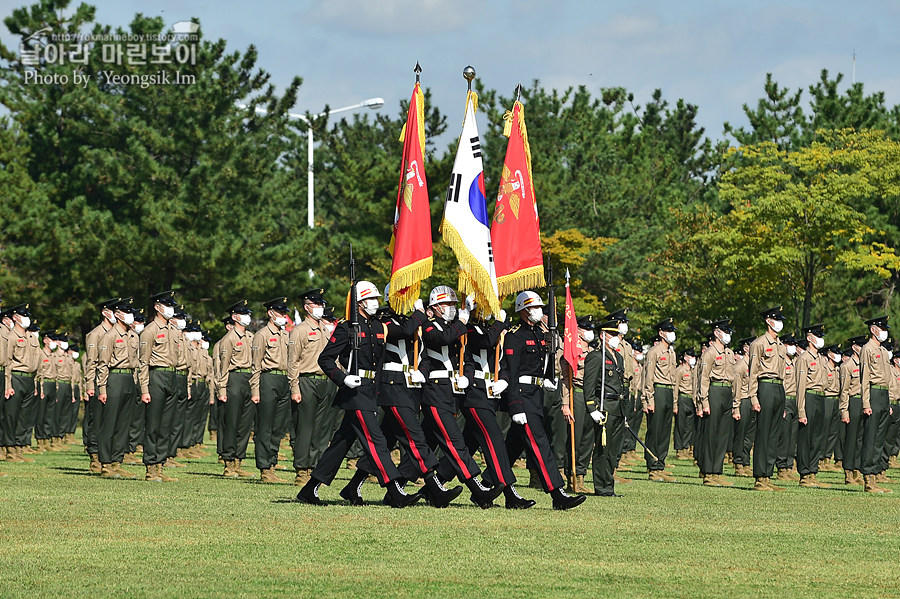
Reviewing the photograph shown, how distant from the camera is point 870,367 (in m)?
19.4

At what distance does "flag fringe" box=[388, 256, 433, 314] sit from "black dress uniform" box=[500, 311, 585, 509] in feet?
3.83

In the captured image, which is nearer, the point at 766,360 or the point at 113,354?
the point at 113,354

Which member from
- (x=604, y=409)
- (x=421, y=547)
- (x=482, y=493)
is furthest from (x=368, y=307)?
(x=421, y=547)

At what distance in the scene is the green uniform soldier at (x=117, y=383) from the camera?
1670 cm

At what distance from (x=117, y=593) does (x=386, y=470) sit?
530 centimetres

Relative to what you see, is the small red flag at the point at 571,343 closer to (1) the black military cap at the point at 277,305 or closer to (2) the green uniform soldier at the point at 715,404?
(1) the black military cap at the point at 277,305

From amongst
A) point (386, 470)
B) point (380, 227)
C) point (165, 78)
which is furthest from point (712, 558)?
point (380, 227)

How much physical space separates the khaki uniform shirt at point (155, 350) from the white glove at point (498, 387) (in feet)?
16.5

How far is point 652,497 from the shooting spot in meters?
16.0

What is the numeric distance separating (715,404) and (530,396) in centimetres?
684

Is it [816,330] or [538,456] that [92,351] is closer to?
[538,456]

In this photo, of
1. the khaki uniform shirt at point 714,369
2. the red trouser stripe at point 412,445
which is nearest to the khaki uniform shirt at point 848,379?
the khaki uniform shirt at point 714,369

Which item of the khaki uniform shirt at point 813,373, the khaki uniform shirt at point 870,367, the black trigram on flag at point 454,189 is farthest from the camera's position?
the khaki uniform shirt at point 870,367

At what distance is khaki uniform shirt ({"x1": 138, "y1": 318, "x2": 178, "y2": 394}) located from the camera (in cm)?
1686
